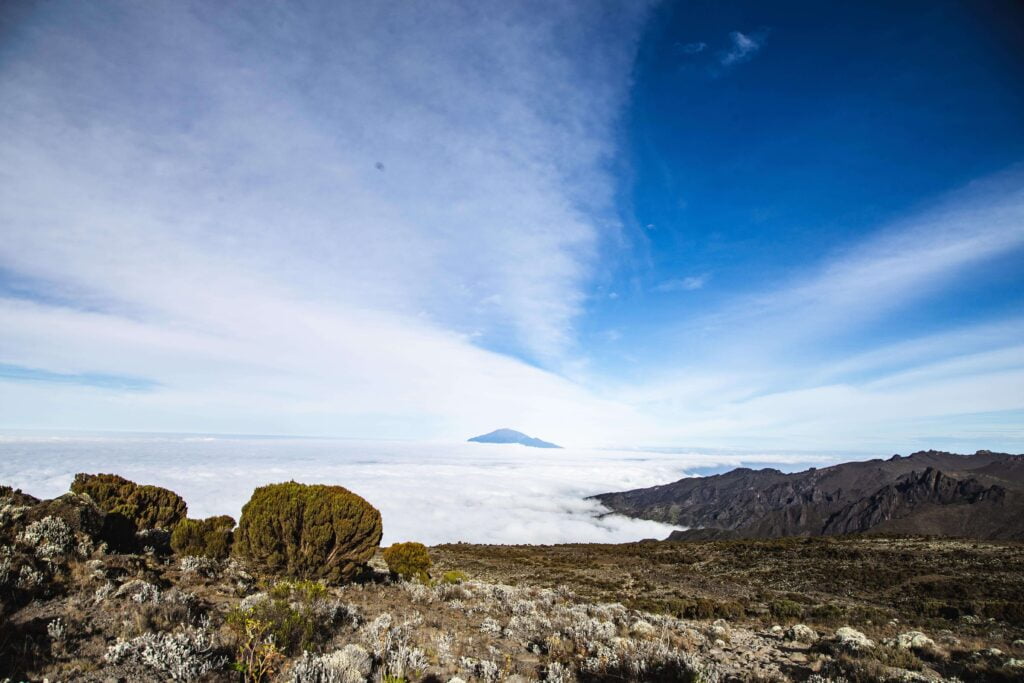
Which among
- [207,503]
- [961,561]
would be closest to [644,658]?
[961,561]

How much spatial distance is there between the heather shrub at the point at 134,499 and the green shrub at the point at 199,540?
3.57 feet

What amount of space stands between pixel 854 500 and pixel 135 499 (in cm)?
11914

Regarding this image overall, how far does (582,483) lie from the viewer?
178m

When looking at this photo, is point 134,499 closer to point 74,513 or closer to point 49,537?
point 74,513

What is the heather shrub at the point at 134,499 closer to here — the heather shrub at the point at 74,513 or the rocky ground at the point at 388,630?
the heather shrub at the point at 74,513

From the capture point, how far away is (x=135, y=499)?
47.1ft

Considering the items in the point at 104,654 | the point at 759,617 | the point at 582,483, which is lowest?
the point at 582,483

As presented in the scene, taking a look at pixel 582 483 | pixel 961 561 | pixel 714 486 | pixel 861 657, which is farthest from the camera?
pixel 582 483

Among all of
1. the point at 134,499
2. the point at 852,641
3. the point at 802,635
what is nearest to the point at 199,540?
the point at 134,499

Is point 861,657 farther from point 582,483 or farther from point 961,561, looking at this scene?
point 582,483

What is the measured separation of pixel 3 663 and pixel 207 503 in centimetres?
5774

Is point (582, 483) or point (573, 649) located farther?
point (582, 483)

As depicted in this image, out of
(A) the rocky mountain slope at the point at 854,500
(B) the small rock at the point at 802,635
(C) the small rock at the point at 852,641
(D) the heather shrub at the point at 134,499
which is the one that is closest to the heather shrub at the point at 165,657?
(D) the heather shrub at the point at 134,499

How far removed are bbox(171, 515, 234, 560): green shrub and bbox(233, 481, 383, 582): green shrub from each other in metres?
1.31
